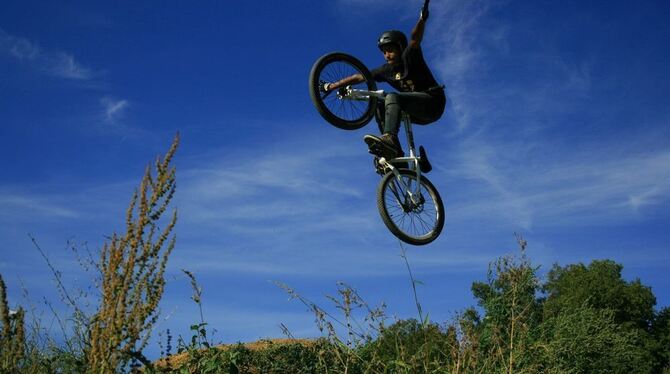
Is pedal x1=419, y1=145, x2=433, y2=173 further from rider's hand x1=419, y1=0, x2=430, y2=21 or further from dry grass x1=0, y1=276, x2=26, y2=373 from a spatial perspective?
dry grass x1=0, y1=276, x2=26, y2=373

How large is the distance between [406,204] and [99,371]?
4.58 metres

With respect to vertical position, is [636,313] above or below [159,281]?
above

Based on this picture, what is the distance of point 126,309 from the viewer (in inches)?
144

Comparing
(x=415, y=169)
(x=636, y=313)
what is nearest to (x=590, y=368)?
(x=415, y=169)

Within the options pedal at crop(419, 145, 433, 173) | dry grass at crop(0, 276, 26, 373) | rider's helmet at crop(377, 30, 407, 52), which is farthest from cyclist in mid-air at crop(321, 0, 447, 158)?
dry grass at crop(0, 276, 26, 373)

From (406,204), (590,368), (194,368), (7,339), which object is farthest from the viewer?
(590,368)

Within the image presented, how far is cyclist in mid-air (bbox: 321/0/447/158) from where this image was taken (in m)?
7.30

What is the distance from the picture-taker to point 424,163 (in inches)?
319

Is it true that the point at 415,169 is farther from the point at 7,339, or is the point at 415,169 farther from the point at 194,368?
the point at 7,339

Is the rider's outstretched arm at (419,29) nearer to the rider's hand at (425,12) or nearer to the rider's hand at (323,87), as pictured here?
the rider's hand at (425,12)

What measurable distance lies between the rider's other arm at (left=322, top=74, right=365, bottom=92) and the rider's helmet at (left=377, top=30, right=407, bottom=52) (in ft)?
1.51

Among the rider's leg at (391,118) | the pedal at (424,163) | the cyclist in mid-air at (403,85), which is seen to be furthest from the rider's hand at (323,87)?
the pedal at (424,163)

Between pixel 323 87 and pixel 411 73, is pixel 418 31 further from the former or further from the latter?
pixel 323 87

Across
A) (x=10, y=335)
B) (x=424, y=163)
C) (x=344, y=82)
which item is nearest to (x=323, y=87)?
(x=344, y=82)
